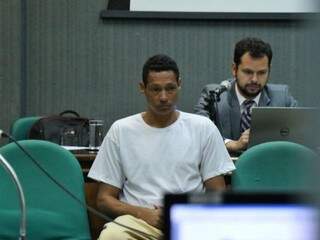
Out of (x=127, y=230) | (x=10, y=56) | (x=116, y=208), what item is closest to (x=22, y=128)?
(x=10, y=56)

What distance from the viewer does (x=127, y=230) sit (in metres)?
3.07

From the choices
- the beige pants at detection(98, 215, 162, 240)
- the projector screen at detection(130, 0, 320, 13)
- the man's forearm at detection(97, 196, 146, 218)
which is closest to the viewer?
the beige pants at detection(98, 215, 162, 240)

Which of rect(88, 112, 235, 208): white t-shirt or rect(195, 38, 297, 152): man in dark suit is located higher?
rect(195, 38, 297, 152): man in dark suit

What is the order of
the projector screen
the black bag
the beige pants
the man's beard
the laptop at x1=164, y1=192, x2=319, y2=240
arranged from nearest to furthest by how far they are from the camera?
the laptop at x1=164, y1=192, x2=319, y2=240 → the beige pants → the man's beard → the black bag → the projector screen

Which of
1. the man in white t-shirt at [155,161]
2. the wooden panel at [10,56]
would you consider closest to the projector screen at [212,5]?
the wooden panel at [10,56]

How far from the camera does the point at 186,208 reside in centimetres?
88

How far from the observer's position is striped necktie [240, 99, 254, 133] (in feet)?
14.2

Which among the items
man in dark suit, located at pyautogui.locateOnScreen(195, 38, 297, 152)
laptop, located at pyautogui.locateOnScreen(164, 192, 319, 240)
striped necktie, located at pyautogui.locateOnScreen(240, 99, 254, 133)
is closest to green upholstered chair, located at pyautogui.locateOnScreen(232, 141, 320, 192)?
man in dark suit, located at pyautogui.locateOnScreen(195, 38, 297, 152)

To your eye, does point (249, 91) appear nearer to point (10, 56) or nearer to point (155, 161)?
point (155, 161)

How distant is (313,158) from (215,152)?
2937mm

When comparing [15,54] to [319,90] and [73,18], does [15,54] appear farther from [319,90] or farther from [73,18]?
[319,90]

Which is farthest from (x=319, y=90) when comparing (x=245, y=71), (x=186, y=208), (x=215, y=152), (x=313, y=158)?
(x=245, y=71)

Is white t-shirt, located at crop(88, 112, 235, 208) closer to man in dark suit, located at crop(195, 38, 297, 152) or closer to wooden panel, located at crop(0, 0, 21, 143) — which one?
man in dark suit, located at crop(195, 38, 297, 152)

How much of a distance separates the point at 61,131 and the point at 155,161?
1471 mm
